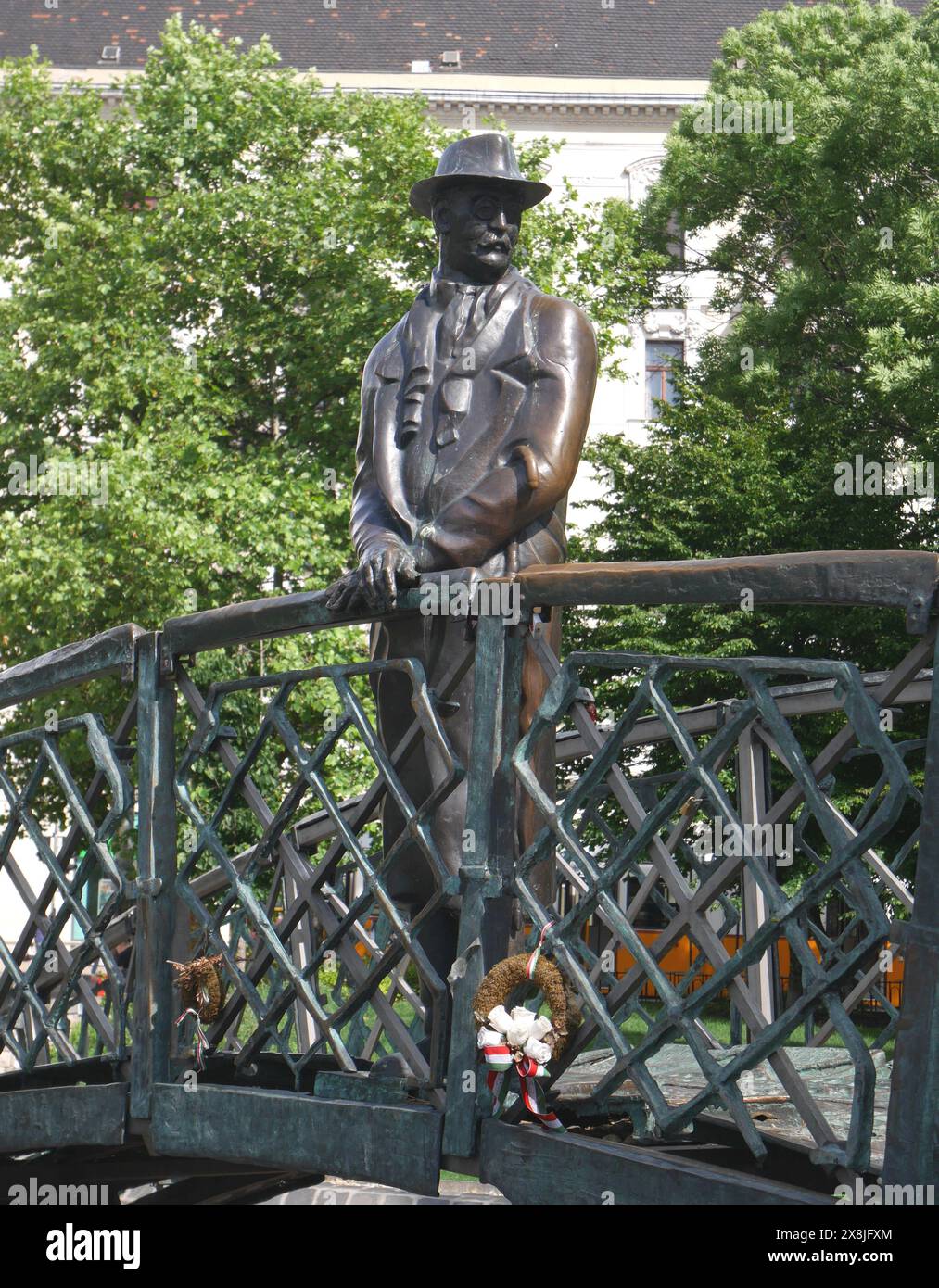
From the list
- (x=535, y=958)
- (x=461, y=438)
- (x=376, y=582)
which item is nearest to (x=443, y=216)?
(x=461, y=438)

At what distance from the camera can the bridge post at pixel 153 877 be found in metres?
4.82

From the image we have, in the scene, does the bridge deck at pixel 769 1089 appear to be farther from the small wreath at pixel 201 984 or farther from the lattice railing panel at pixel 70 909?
the lattice railing panel at pixel 70 909

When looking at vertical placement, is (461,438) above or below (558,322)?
below

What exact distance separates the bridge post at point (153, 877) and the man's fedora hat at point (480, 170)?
4.75ft

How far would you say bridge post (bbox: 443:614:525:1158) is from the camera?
4.06m

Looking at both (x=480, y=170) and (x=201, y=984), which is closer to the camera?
(x=201, y=984)

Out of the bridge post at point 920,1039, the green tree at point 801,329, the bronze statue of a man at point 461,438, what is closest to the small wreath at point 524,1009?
the bronze statue of a man at point 461,438

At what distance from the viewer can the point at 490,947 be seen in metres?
4.14

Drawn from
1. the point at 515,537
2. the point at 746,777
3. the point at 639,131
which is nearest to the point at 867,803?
the point at 515,537

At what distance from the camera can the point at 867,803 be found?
403 centimetres

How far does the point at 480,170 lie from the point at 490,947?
84.7 inches

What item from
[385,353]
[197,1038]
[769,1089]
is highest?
[385,353]

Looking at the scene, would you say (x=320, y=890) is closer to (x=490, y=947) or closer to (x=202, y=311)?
(x=490, y=947)
